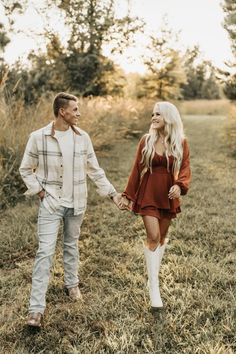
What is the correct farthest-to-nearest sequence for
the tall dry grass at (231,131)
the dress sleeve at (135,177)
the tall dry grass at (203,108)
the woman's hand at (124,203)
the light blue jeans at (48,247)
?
the tall dry grass at (203,108), the tall dry grass at (231,131), the woman's hand at (124,203), the dress sleeve at (135,177), the light blue jeans at (48,247)

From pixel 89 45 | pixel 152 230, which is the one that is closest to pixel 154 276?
pixel 152 230

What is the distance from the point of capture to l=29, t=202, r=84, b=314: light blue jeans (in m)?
3.62

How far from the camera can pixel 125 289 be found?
14.2 ft

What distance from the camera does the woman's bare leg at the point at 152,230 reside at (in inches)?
153

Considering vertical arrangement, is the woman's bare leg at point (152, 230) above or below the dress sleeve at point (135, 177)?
below

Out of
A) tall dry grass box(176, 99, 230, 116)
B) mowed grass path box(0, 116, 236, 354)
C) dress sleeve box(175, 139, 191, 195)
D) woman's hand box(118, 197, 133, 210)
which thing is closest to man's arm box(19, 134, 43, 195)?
woman's hand box(118, 197, 133, 210)

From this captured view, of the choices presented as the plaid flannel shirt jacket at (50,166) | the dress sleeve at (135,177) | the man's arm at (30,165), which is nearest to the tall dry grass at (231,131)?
the dress sleeve at (135,177)

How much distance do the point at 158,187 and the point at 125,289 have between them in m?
1.10

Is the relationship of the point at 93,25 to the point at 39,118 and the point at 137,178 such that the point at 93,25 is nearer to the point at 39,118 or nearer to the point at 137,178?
the point at 39,118

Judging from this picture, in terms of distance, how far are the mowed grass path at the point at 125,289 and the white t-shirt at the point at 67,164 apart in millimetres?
956

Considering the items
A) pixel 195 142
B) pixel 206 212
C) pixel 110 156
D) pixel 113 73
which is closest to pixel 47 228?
pixel 206 212

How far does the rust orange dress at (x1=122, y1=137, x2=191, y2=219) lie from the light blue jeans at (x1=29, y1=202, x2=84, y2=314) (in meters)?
0.59

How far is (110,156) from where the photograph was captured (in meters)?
12.9

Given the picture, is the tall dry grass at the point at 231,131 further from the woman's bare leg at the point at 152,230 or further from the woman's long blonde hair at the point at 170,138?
the woman's bare leg at the point at 152,230
